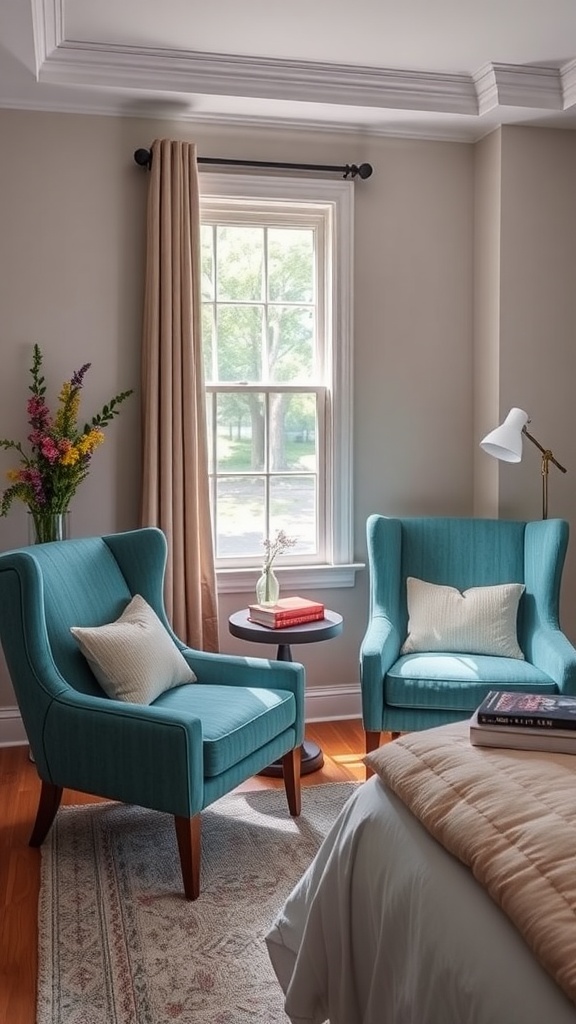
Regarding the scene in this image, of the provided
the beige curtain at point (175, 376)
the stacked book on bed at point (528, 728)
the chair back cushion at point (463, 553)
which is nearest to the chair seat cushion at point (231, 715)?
the beige curtain at point (175, 376)

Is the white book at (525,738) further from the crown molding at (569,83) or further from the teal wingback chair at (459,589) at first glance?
the crown molding at (569,83)

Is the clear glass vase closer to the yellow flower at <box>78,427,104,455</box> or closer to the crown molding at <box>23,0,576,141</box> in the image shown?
the yellow flower at <box>78,427,104,455</box>

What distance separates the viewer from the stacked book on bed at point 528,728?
1.85 m

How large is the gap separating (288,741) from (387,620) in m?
0.77

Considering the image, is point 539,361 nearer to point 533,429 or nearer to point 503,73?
point 533,429

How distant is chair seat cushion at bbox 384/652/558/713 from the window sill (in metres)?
0.96

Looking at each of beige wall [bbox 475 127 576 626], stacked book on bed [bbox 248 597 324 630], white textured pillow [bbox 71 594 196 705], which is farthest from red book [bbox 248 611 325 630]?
beige wall [bbox 475 127 576 626]

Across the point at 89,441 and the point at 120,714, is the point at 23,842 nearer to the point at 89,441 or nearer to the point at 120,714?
the point at 120,714

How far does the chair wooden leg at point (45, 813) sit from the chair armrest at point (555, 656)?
1.77 m

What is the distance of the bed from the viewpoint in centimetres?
128

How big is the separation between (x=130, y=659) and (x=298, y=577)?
1.42m

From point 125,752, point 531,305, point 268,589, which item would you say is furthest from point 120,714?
point 531,305

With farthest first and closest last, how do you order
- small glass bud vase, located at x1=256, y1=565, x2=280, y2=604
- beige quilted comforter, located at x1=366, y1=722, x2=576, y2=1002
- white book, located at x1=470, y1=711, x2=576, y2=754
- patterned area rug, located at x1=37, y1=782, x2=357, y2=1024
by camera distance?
small glass bud vase, located at x1=256, y1=565, x2=280, y2=604 < patterned area rug, located at x1=37, y1=782, x2=357, y2=1024 < white book, located at x1=470, y1=711, x2=576, y2=754 < beige quilted comforter, located at x1=366, y1=722, x2=576, y2=1002

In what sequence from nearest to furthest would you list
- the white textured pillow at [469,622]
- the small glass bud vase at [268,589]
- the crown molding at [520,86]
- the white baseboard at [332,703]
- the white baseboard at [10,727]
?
the white textured pillow at [469,622] < the small glass bud vase at [268,589] < the crown molding at [520,86] < the white baseboard at [10,727] < the white baseboard at [332,703]
